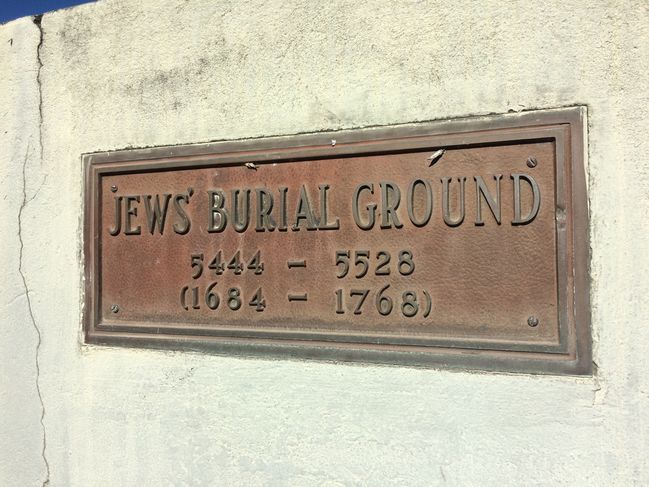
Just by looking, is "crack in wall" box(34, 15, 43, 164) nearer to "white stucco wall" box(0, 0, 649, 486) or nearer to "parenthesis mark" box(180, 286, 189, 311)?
"white stucco wall" box(0, 0, 649, 486)

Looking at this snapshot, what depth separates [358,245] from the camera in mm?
2520

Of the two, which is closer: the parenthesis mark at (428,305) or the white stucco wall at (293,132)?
the white stucco wall at (293,132)

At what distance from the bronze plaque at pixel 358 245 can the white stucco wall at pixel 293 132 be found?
2.9 inches

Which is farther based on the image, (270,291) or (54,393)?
(54,393)

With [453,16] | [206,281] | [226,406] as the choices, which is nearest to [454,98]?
[453,16]

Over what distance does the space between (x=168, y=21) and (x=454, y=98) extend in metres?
1.32

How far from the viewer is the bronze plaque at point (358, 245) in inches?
88.4

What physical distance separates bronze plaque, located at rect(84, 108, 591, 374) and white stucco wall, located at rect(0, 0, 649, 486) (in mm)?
73

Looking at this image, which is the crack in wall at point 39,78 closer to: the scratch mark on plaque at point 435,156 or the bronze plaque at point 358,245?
the bronze plaque at point 358,245

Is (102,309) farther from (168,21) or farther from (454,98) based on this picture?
(454,98)

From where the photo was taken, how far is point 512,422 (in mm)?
2232

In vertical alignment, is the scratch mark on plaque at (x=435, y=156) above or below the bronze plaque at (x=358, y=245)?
above

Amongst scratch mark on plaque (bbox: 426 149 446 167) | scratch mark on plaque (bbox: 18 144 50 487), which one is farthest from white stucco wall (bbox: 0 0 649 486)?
scratch mark on plaque (bbox: 426 149 446 167)

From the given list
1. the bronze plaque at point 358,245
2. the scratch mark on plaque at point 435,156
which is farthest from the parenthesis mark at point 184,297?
the scratch mark on plaque at point 435,156
